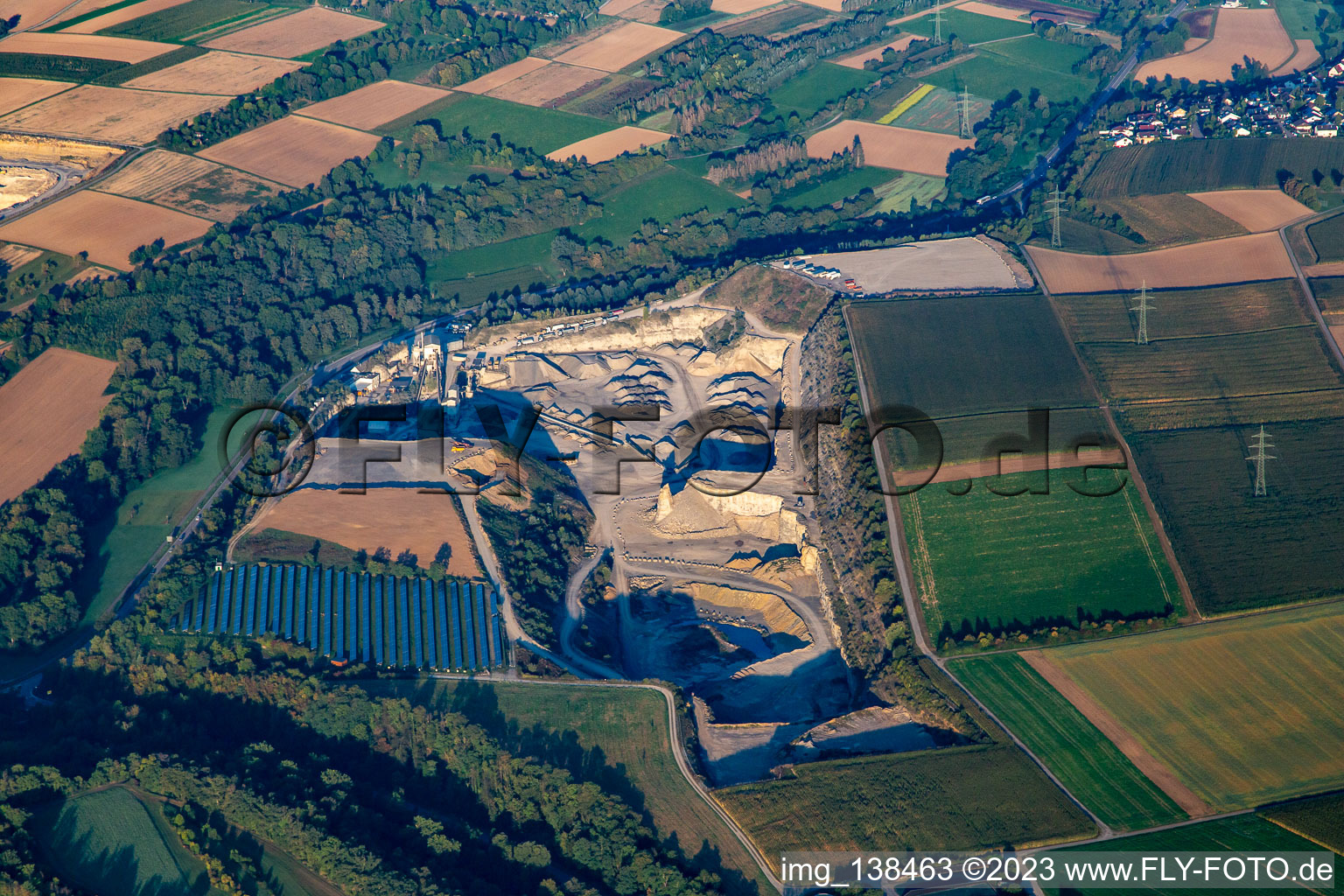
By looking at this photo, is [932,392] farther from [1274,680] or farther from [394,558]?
[394,558]

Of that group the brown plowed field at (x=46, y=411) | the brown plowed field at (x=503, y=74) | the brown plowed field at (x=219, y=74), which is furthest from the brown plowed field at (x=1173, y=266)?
the brown plowed field at (x=219, y=74)

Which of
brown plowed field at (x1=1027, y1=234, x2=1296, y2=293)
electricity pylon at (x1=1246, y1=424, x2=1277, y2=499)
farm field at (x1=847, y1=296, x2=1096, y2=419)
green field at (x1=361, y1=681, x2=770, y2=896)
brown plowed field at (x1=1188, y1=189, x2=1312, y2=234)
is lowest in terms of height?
green field at (x1=361, y1=681, x2=770, y2=896)

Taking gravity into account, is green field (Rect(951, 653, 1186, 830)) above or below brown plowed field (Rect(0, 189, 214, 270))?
below

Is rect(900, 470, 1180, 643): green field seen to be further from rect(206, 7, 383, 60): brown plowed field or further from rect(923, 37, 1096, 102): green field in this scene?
rect(206, 7, 383, 60): brown plowed field

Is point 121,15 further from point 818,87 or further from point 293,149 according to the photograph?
point 818,87

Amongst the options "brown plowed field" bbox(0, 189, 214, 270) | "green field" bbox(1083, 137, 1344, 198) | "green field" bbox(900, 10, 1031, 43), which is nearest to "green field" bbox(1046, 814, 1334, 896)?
"green field" bbox(1083, 137, 1344, 198)

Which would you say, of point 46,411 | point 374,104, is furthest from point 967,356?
point 374,104
